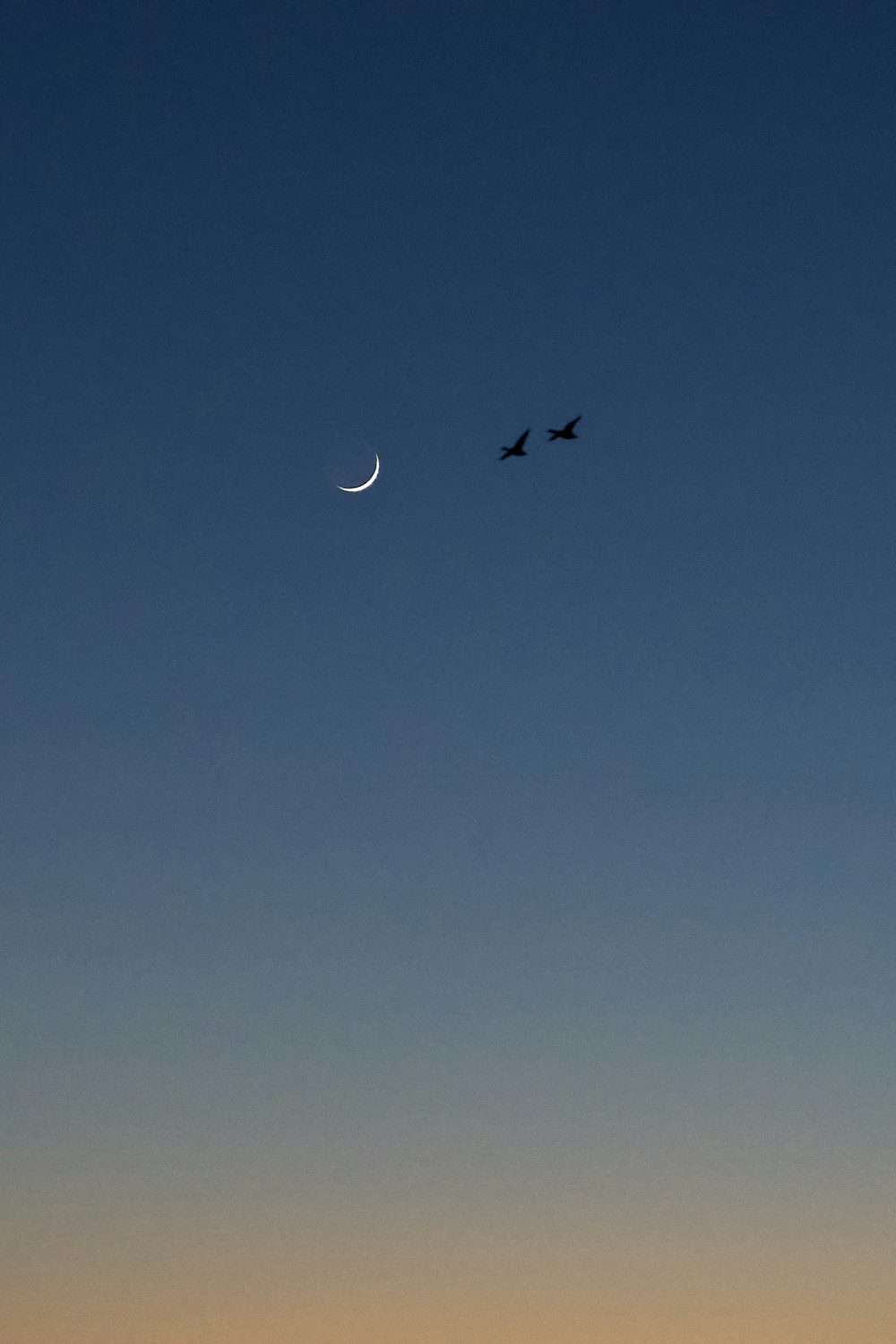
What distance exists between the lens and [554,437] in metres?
126
